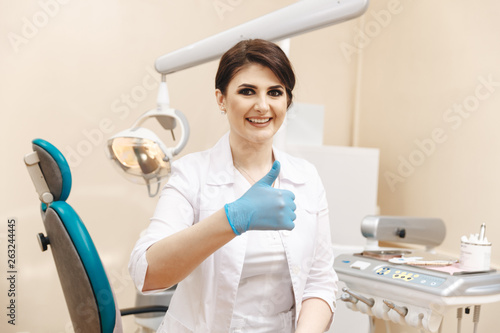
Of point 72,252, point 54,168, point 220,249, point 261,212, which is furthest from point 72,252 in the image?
point 261,212

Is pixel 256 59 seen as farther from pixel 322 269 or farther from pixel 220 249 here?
pixel 322 269

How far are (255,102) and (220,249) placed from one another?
397 mm

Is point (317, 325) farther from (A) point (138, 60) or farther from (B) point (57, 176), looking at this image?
(A) point (138, 60)

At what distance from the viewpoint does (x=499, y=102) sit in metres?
2.29

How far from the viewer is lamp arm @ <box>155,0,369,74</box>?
3.64 feet

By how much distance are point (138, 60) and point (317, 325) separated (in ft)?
6.47

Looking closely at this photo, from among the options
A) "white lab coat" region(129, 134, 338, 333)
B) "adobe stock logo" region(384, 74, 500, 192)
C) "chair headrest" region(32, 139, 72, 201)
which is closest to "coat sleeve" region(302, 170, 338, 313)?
"white lab coat" region(129, 134, 338, 333)

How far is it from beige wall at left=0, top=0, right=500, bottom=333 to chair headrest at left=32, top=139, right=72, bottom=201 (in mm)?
1409

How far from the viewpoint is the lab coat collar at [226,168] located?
1.37 metres

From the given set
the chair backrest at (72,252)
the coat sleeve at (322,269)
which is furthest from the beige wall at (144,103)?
the chair backrest at (72,252)

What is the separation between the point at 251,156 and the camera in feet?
4.70

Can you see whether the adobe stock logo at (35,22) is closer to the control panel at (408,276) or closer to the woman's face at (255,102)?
the woman's face at (255,102)

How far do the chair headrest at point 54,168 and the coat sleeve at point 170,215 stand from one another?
256 millimetres

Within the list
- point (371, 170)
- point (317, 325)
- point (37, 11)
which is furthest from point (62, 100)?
point (317, 325)
